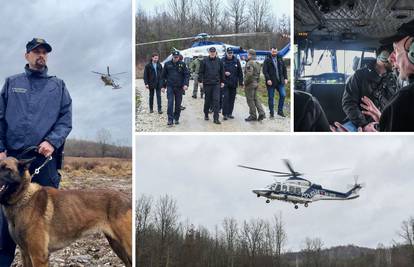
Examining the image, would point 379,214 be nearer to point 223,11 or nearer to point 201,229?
point 201,229

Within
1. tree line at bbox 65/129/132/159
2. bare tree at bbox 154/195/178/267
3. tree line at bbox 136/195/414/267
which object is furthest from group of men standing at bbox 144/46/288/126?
tree line at bbox 136/195/414/267

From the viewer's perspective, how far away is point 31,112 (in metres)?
6.15

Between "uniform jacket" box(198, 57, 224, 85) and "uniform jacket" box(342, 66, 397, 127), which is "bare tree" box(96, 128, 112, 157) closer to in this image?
"uniform jacket" box(198, 57, 224, 85)

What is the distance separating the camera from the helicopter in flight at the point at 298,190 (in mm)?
7137

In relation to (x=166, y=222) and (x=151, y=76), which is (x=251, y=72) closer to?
(x=151, y=76)

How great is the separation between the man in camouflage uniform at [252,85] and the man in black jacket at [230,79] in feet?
0.29

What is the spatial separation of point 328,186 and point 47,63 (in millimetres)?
3591

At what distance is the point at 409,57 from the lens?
7301 mm

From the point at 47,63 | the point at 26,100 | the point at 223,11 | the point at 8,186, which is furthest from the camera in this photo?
the point at 223,11

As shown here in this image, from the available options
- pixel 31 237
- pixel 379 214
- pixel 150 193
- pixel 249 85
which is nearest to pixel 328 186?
pixel 379 214

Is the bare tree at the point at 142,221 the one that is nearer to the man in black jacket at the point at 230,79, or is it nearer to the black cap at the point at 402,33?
the man in black jacket at the point at 230,79

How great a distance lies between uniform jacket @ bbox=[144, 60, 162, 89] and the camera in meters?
7.09

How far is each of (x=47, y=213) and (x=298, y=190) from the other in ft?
9.75

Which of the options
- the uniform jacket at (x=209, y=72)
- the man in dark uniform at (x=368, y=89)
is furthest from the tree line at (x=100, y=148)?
the man in dark uniform at (x=368, y=89)
